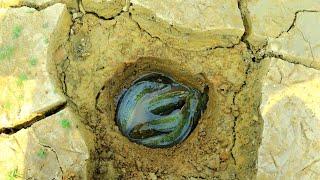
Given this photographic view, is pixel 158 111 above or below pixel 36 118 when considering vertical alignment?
above

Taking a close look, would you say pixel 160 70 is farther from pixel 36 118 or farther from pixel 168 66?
pixel 36 118

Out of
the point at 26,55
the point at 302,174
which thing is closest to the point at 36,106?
the point at 26,55

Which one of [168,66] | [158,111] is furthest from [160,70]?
[158,111]

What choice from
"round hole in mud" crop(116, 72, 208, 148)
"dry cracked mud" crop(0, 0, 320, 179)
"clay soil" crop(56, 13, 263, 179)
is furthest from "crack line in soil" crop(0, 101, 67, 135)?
"round hole in mud" crop(116, 72, 208, 148)

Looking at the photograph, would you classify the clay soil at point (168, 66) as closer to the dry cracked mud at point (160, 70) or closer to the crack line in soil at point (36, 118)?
the dry cracked mud at point (160, 70)

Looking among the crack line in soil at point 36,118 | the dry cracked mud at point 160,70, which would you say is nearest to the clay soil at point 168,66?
the dry cracked mud at point 160,70

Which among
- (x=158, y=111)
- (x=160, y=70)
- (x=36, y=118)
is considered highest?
(x=160, y=70)
